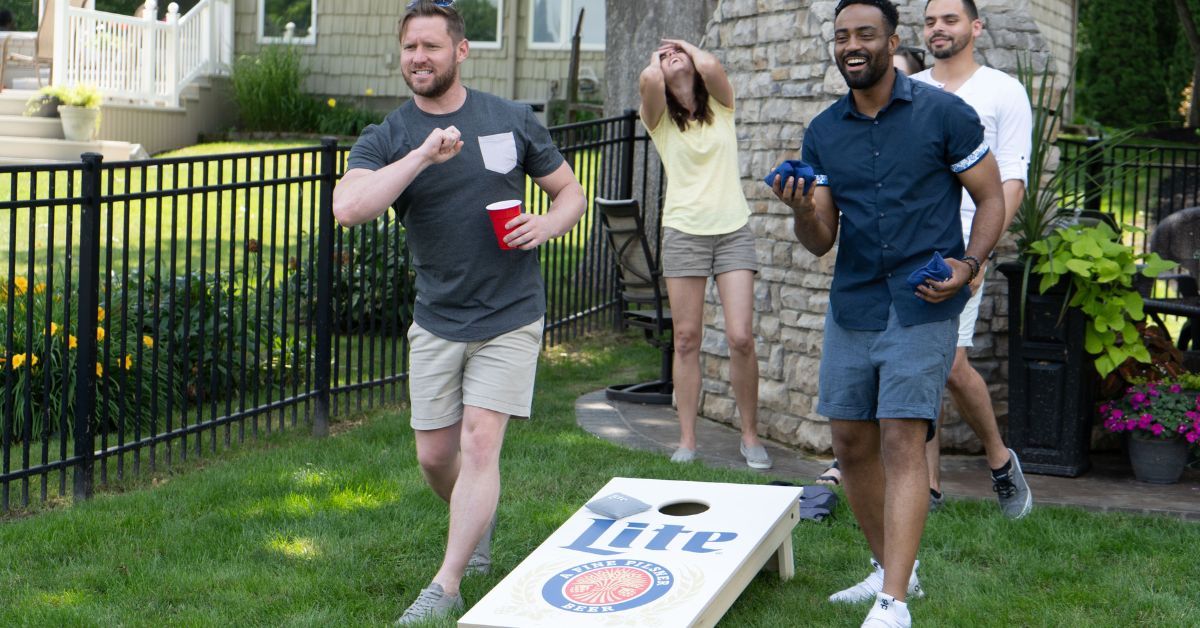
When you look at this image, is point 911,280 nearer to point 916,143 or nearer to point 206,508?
point 916,143

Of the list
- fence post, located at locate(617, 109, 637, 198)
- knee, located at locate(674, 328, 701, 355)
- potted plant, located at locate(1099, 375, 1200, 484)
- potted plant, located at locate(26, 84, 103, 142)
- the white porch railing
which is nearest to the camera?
potted plant, located at locate(1099, 375, 1200, 484)

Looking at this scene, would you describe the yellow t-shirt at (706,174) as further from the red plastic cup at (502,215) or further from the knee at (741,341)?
the red plastic cup at (502,215)

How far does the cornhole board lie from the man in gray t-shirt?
320 mm

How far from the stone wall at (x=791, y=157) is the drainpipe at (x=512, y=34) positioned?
13.0 meters

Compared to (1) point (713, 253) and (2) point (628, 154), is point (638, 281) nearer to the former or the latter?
(1) point (713, 253)

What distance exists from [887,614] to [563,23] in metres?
16.9

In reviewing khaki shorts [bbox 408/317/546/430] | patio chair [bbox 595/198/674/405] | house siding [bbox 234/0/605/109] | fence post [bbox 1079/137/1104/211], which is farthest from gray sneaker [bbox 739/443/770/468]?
house siding [bbox 234/0/605/109]

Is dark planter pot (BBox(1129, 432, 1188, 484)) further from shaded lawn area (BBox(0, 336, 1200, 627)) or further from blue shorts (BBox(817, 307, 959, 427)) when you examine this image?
blue shorts (BBox(817, 307, 959, 427))

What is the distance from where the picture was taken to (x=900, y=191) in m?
3.97

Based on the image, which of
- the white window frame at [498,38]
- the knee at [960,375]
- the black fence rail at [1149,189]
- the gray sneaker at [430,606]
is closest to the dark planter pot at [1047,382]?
the knee at [960,375]

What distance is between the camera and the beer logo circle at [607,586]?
3.74 metres

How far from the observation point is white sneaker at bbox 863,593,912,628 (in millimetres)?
3908

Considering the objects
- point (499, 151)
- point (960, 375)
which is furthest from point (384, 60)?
point (499, 151)

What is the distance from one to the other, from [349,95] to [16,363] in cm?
1447
